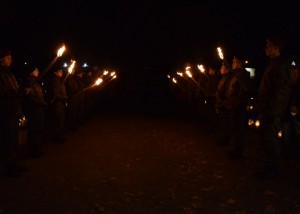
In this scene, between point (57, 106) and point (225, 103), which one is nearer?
point (225, 103)

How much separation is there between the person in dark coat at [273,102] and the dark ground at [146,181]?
1.44 ft

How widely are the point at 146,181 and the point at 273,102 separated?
2838mm

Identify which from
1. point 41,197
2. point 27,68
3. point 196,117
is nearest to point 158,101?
point 196,117

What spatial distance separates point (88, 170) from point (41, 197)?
6.19ft

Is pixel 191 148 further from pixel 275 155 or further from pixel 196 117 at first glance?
pixel 196 117

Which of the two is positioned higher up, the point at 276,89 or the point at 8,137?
the point at 276,89

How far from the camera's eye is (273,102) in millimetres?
7676

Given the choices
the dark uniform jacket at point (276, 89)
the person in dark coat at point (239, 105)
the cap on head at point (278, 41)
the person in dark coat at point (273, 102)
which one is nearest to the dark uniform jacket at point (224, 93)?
the person in dark coat at point (239, 105)

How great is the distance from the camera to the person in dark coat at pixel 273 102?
7633 mm

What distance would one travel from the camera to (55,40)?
26844 mm

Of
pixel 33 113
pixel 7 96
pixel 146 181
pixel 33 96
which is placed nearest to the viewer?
pixel 146 181

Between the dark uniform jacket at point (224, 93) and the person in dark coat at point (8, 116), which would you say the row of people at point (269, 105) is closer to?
→ the dark uniform jacket at point (224, 93)

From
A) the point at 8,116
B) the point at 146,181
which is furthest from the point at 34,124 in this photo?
the point at 146,181

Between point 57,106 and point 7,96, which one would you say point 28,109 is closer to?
point 7,96
